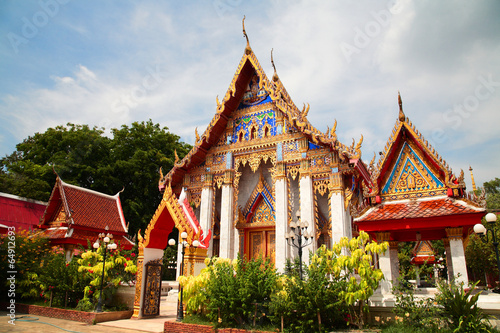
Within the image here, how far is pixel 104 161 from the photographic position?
26938 millimetres

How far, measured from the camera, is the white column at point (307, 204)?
1251 cm

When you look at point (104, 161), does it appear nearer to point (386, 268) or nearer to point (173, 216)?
point (173, 216)

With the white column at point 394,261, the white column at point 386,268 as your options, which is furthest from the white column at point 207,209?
the white column at point 386,268

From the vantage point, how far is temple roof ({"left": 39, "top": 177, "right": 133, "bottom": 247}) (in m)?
16.0

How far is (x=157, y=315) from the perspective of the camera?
11.0 metres

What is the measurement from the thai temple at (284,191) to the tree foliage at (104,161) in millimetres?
11552

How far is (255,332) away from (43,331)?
5279 millimetres

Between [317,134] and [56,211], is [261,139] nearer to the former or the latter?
[317,134]

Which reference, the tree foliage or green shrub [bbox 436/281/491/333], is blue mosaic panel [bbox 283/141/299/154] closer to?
green shrub [bbox 436/281/491/333]

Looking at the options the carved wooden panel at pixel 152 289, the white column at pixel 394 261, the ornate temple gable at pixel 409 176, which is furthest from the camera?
the carved wooden panel at pixel 152 289

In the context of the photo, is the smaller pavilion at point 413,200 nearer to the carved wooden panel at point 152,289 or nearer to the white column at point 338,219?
the white column at point 338,219

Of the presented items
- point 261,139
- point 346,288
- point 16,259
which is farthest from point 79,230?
point 346,288

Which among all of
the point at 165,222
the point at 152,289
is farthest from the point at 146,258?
the point at 165,222

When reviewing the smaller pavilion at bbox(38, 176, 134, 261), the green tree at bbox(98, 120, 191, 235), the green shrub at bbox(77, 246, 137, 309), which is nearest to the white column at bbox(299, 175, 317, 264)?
A: the green shrub at bbox(77, 246, 137, 309)
